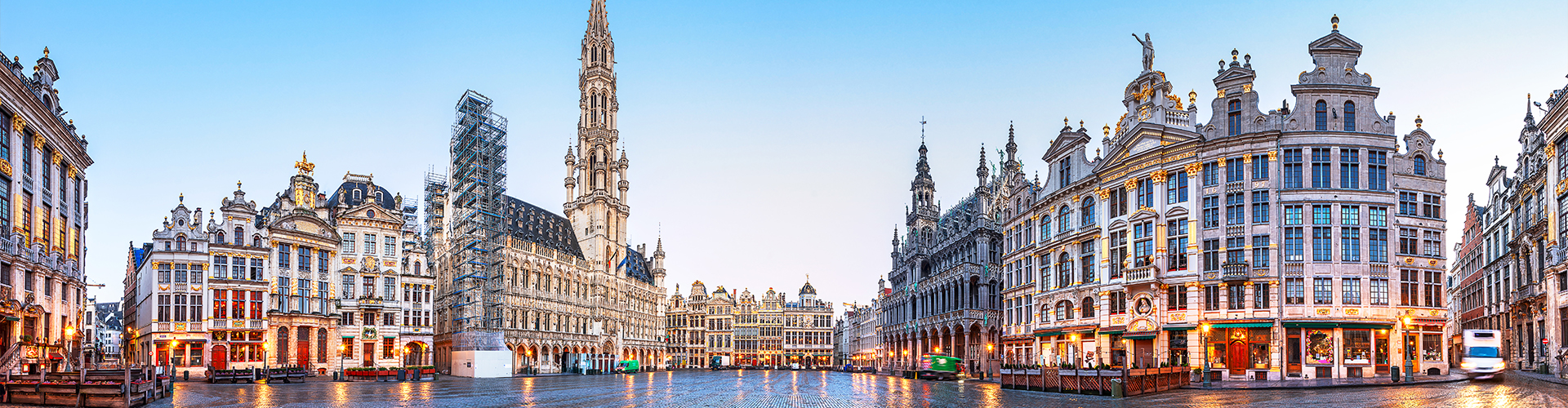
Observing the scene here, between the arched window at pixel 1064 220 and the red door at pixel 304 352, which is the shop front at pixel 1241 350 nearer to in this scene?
the arched window at pixel 1064 220

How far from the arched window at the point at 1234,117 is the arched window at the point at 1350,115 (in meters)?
4.29

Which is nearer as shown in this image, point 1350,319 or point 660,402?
point 660,402

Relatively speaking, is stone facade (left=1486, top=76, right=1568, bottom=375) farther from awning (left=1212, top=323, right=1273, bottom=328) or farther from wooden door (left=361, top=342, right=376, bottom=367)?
wooden door (left=361, top=342, right=376, bottom=367)

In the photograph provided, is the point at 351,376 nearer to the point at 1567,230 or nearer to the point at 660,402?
the point at 660,402

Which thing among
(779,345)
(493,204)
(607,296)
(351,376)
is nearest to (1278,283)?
(351,376)

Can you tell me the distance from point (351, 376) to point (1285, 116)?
179 ft

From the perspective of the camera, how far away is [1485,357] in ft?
144

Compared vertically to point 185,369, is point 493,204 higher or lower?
higher

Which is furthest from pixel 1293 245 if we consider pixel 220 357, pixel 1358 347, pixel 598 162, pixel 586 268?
pixel 598 162

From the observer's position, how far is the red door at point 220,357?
7744 cm

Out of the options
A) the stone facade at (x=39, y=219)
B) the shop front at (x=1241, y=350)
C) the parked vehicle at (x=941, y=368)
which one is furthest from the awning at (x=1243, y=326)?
the stone facade at (x=39, y=219)

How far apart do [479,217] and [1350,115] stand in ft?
233

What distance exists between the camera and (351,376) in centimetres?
7506

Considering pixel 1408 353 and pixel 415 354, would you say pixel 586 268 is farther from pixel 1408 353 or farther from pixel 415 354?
pixel 1408 353
